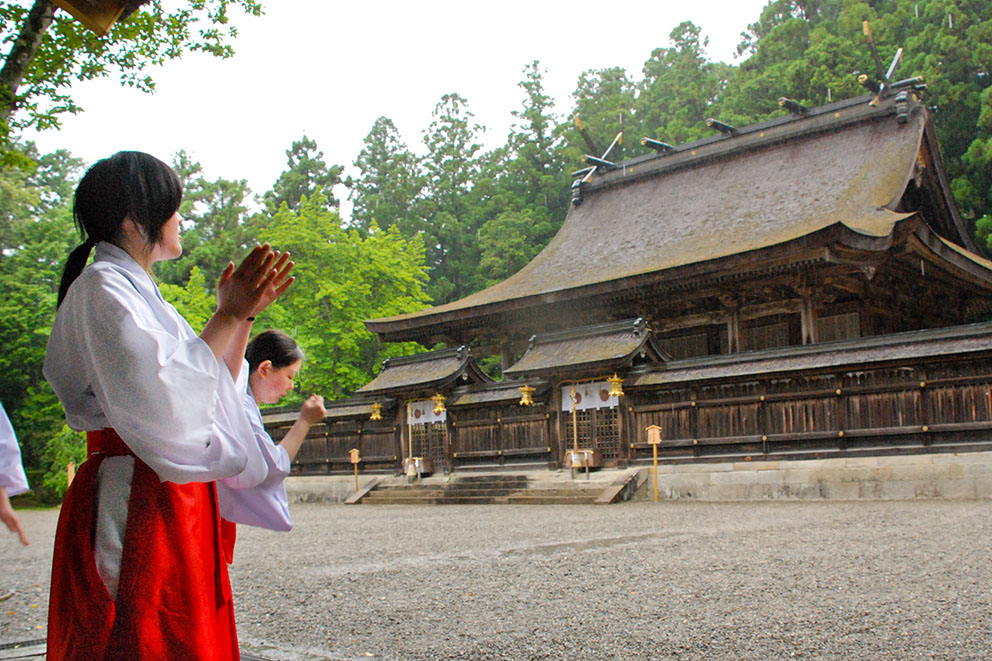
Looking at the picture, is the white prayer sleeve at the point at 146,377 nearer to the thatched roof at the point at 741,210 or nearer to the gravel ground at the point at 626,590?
the gravel ground at the point at 626,590

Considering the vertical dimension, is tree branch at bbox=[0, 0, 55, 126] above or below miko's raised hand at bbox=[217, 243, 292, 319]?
above

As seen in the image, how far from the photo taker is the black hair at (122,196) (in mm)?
2018

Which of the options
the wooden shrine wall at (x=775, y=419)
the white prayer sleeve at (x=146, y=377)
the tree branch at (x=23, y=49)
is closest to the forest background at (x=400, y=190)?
the tree branch at (x=23, y=49)

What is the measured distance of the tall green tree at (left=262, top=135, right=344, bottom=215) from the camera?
4350 centimetres

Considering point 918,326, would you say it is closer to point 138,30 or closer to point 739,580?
point 739,580

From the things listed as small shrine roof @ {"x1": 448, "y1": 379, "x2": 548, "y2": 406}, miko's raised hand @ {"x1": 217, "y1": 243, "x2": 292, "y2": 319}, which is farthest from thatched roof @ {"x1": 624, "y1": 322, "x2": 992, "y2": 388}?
→ miko's raised hand @ {"x1": 217, "y1": 243, "x2": 292, "y2": 319}

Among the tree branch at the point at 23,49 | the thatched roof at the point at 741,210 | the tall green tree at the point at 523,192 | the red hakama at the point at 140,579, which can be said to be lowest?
the red hakama at the point at 140,579

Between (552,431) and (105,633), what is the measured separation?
Result: 13.7m

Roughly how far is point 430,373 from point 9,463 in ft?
46.7

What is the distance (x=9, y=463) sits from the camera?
290 centimetres

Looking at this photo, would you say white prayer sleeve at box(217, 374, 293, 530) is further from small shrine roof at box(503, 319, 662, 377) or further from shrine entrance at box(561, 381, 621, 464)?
shrine entrance at box(561, 381, 621, 464)

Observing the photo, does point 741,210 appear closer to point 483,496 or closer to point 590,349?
point 590,349

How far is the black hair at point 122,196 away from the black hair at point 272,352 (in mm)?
1179

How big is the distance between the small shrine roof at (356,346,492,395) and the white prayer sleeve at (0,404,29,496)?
1365cm
